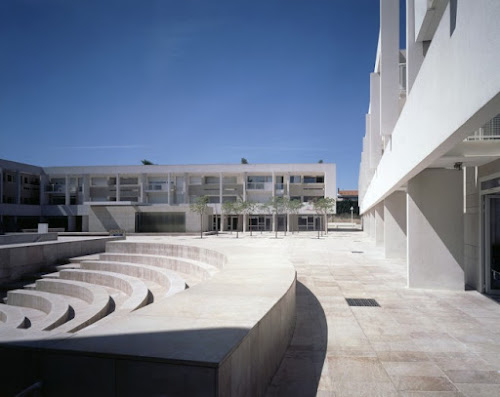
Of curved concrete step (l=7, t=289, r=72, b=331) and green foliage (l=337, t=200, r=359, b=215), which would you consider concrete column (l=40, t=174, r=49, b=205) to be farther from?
green foliage (l=337, t=200, r=359, b=215)

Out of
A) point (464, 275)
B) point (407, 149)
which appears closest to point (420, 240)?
point (464, 275)

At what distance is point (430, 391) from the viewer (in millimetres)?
4113

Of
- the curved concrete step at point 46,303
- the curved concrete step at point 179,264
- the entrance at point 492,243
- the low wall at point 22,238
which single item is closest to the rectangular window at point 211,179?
the low wall at point 22,238

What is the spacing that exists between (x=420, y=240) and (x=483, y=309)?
2515 mm

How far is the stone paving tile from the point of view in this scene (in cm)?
425

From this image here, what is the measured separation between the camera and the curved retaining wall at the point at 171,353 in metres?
2.71

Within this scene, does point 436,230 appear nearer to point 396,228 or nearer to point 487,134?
point 487,134

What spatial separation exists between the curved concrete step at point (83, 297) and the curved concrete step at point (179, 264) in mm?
2802

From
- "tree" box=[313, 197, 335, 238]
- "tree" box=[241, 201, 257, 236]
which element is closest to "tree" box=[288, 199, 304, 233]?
"tree" box=[313, 197, 335, 238]

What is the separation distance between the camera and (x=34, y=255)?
14.1 metres

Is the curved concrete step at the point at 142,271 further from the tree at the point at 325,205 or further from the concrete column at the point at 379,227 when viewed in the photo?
the tree at the point at 325,205

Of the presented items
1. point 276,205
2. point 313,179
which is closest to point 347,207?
point 313,179

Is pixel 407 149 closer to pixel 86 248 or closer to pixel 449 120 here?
pixel 449 120

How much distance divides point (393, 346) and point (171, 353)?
407cm
